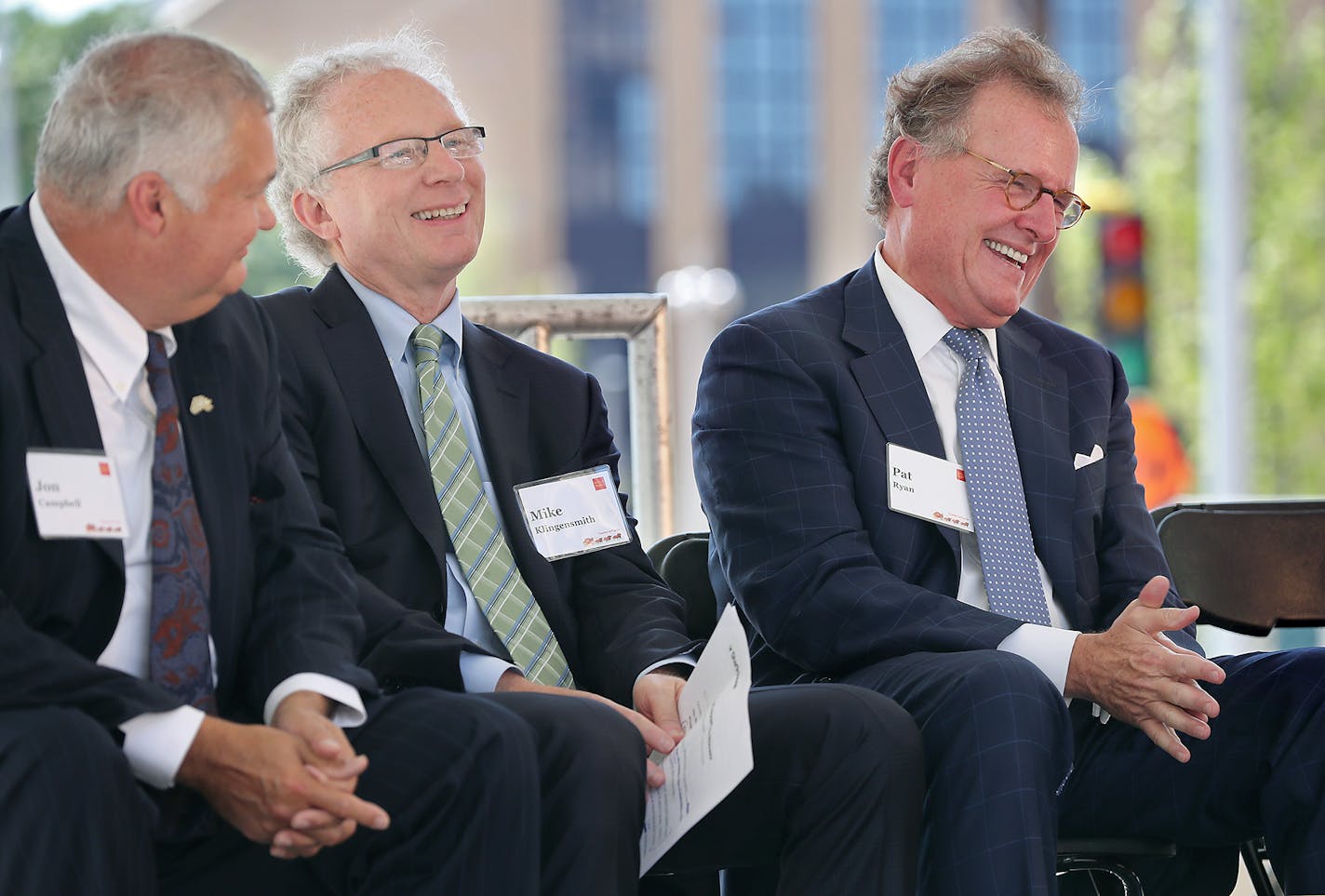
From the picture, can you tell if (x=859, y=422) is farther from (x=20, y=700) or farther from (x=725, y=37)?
(x=725, y=37)

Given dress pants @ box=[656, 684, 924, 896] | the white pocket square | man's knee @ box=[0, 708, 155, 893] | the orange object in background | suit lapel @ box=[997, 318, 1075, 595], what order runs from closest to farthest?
man's knee @ box=[0, 708, 155, 893]
dress pants @ box=[656, 684, 924, 896]
suit lapel @ box=[997, 318, 1075, 595]
the white pocket square
the orange object in background

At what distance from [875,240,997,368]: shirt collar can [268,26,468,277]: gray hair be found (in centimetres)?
80

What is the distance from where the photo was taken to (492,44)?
140 feet

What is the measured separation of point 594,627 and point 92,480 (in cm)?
→ 91

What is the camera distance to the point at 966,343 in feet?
8.96

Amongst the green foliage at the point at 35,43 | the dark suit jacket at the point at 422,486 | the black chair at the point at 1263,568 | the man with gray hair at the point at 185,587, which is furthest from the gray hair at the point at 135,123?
the green foliage at the point at 35,43

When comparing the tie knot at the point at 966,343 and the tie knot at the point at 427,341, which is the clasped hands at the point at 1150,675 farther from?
the tie knot at the point at 427,341

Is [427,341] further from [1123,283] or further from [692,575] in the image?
[1123,283]

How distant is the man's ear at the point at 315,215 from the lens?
2.66 metres

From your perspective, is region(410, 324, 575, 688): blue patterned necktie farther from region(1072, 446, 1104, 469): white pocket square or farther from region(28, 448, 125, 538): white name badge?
region(1072, 446, 1104, 469): white pocket square

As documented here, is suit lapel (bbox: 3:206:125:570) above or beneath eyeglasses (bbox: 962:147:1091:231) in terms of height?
beneath

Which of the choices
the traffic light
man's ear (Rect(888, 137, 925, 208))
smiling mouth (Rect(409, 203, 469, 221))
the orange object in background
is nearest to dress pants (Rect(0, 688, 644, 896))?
smiling mouth (Rect(409, 203, 469, 221))

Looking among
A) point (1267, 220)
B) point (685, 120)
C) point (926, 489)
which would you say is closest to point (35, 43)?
point (1267, 220)

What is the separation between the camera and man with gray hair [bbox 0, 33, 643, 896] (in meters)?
1.77
